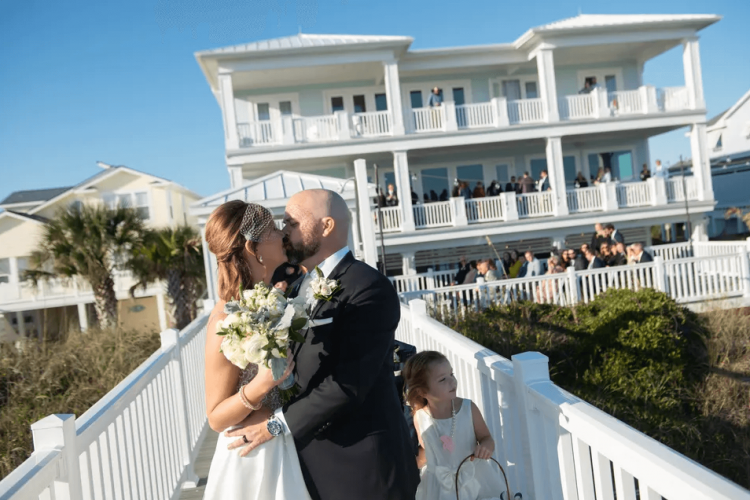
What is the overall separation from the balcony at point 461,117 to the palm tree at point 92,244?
4.79 metres

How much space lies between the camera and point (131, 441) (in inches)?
149

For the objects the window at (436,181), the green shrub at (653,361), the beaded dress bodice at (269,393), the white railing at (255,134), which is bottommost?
the green shrub at (653,361)

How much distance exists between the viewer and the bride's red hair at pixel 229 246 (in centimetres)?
250

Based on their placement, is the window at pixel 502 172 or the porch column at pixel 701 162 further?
the window at pixel 502 172

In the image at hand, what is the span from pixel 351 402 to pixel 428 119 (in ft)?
67.1

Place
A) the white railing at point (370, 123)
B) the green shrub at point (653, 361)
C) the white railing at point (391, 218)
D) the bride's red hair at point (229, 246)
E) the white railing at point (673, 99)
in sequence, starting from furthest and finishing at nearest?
1. the white railing at point (673, 99)
2. the white railing at point (370, 123)
3. the white railing at point (391, 218)
4. the green shrub at point (653, 361)
5. the bride's red hair at point (229, 246)

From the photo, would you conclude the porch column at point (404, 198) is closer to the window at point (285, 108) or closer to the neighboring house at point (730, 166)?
the window at point (285, 108)

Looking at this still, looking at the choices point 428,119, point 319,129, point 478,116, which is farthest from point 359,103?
point 478,116

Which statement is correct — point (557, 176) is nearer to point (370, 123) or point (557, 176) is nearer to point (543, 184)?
point (543, 184)

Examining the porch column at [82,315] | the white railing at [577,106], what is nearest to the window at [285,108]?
the white railing at [577,106]

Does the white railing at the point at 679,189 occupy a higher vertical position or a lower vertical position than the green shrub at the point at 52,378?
higher

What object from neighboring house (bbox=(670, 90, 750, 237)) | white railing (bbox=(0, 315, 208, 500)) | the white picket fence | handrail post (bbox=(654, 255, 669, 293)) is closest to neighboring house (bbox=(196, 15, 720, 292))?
the white picket fence

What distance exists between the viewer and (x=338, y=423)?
7.85 feet

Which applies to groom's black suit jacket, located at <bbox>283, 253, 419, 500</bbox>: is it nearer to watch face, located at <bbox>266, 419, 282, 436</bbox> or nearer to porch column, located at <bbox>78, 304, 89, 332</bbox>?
watch face, located at <bbox>266, 419, 282, 436</bbox>
